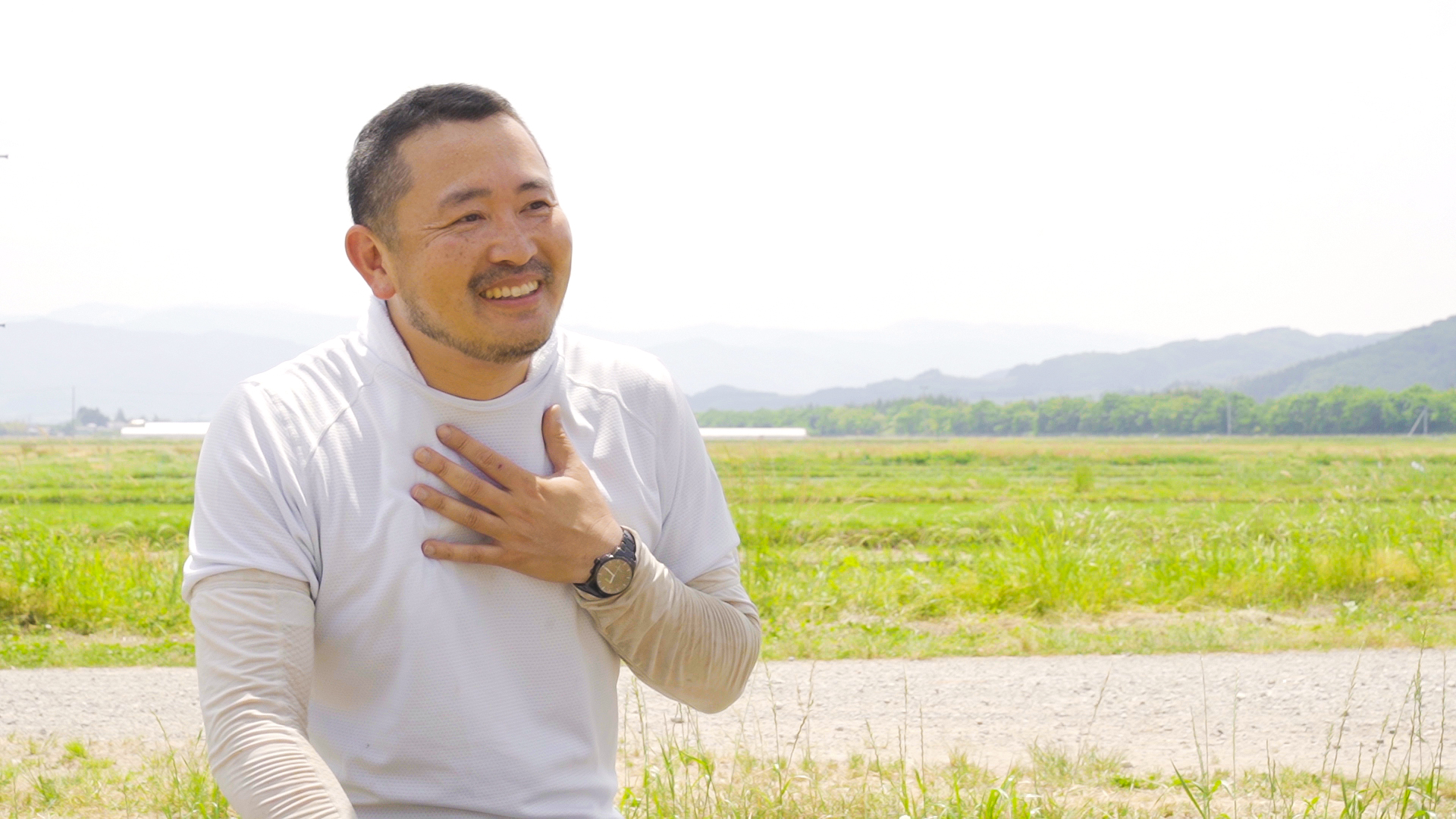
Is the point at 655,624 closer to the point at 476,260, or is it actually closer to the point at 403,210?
the point at 476,260

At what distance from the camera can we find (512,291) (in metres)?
1.68

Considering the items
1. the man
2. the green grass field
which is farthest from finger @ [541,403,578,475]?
the green grass field

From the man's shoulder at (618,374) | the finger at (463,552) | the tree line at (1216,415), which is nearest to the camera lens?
the finger at (463,552)

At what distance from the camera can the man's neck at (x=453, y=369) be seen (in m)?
1.71

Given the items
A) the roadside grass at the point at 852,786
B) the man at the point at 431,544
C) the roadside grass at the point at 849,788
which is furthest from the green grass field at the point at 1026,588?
the man at the point at 431,544

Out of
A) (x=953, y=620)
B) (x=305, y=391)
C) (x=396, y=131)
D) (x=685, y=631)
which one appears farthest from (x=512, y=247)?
(x=953, y=620)

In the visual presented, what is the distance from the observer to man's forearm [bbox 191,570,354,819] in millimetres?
1496

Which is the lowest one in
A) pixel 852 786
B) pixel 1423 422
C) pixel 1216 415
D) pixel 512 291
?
pixel 1423 422

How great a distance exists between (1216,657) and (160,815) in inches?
240

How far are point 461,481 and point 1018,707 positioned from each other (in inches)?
210

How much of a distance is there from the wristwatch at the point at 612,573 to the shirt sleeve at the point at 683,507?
213 millimetres

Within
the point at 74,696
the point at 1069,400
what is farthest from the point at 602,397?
the point at 1069,400

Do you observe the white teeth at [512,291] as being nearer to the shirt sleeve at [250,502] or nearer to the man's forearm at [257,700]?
the shirt sleeve at [250,502]

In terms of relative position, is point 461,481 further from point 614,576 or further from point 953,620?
point 953,620
